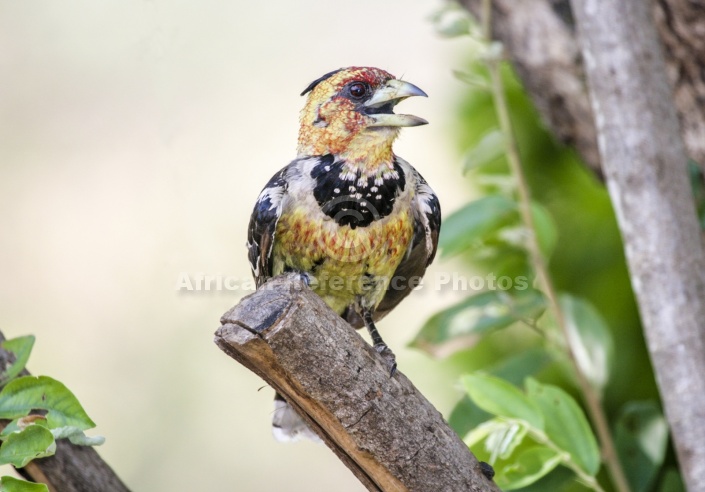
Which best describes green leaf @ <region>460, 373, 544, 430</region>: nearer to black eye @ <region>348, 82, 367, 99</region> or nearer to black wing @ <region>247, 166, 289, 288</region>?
black wing @ <region>247, 166, 289, 288</region>

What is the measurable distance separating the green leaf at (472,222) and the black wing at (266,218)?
62 cm

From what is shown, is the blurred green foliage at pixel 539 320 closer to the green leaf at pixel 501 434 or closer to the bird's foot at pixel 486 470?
the green leaf at pixel 501 434

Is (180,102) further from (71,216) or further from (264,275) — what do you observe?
(264,275)

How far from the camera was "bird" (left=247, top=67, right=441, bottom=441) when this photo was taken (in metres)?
2.29

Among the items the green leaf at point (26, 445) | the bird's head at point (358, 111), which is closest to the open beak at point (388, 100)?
the bird's head at point (358, 111)

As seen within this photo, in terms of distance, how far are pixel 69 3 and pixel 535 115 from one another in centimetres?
283

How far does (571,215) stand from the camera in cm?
386

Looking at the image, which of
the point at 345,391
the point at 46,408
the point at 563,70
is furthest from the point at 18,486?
the point at 563,70

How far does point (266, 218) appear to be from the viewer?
91.7 inches

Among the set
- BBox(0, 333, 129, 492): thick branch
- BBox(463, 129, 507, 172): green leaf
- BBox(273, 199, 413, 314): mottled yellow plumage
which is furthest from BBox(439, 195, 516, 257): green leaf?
BBox(0, 333, 129, 492): thick branch

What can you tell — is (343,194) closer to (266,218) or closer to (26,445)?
(266,218)

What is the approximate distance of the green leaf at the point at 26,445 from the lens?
71.0 inches

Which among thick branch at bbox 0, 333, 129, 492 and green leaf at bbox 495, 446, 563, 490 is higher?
thick branch at bbox 0, 333, 129, 492

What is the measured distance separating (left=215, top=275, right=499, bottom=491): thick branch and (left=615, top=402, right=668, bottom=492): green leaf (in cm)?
109
